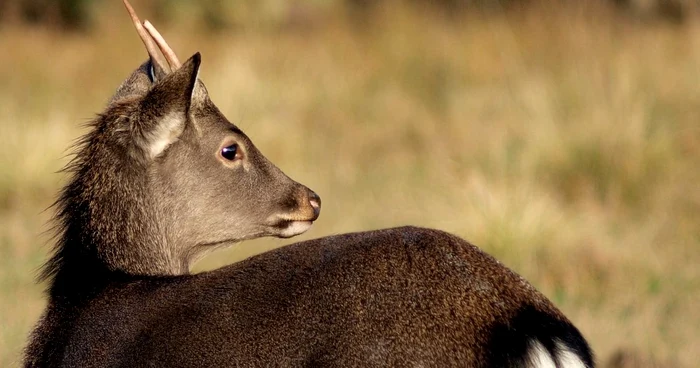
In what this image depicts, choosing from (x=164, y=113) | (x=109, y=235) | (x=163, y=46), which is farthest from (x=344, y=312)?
(x=163, y=46)

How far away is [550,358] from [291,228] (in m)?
1.83

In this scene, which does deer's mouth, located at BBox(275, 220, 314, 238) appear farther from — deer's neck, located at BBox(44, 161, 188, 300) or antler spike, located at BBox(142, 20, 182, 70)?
antler spike, located at BBox(142, 20, 182, 70)

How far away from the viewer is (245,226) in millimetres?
4785

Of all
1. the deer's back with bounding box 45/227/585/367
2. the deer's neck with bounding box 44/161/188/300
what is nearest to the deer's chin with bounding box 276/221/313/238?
the deer's neck with bounding box 44/161/188/300

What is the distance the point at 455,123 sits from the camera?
40.0ft

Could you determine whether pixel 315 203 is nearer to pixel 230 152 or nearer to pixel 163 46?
pixel 230 152

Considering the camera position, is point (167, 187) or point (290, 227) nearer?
point (167, 187)

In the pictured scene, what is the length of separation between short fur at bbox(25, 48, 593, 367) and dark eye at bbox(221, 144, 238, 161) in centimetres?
5

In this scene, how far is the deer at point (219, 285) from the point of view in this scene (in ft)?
10.7

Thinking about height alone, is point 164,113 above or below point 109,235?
above

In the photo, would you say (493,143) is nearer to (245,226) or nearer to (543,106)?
(543,106)

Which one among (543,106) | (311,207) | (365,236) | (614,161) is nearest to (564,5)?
(543,106)

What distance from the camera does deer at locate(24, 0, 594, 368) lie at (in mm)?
3268

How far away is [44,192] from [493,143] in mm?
3754
